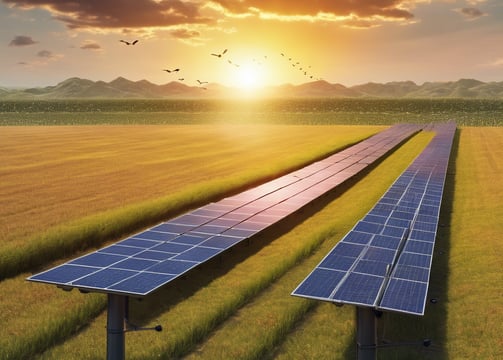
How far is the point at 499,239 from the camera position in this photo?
20.7m

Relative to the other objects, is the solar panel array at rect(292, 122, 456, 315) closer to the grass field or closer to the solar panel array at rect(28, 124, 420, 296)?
the grass field

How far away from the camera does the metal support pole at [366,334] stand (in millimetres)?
10461

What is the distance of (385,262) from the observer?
44.9ft

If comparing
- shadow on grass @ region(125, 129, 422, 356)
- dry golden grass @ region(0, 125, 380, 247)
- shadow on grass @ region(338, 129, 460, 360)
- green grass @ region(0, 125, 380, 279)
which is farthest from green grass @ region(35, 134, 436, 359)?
dry golden grass @ region(0, 125, 380, 247)

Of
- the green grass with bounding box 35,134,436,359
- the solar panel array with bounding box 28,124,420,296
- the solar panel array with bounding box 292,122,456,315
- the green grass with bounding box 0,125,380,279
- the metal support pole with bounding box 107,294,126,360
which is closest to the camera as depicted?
the solar panel array with bounding box 292,122,456,315

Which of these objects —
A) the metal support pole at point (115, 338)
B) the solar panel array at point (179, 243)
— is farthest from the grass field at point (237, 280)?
the solar panel array at point (179, 243)

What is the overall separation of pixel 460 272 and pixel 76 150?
4171cm

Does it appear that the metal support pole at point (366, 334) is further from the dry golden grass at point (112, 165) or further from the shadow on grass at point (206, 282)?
the dry golden grass at point (112, 165)

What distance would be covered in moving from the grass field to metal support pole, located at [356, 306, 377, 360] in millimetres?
1631

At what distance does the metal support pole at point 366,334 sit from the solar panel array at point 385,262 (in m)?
0.21

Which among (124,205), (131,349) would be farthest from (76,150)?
(131,349)

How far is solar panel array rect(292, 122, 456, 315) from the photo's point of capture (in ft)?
36.2

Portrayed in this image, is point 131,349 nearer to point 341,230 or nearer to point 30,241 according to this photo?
point 30,241

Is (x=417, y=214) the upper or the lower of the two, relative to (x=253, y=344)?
upper
